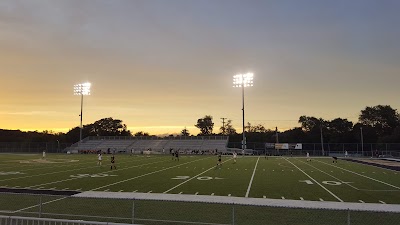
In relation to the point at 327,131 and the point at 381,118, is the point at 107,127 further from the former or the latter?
the point at 381,118

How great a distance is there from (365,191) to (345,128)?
101361mm

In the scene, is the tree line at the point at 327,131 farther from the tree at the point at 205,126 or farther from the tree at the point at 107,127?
the tree at the point at 205,126

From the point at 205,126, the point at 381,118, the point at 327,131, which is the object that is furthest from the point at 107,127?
the point at 381,118

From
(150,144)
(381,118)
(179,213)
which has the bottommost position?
(179,213)

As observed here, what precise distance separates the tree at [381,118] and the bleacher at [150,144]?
5638 centimetres

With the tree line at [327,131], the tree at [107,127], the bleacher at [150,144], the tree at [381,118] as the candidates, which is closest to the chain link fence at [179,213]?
the bleacher at [150,144]

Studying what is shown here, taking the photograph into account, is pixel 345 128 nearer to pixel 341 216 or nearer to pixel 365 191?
pixel 365 191

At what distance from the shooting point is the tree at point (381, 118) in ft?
374

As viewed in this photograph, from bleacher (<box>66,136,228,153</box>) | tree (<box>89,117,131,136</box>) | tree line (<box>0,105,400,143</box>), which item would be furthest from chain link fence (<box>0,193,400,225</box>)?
tree (<box>89,117,131,136</box>)

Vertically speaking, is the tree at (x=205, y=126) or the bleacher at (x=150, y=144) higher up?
the tree at (x=205, y=126)

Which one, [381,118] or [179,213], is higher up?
[381,118]

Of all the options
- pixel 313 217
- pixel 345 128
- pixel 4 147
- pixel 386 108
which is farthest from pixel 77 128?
pixel 313 217

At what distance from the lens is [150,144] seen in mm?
88938

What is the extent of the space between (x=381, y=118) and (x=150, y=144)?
75.0m
